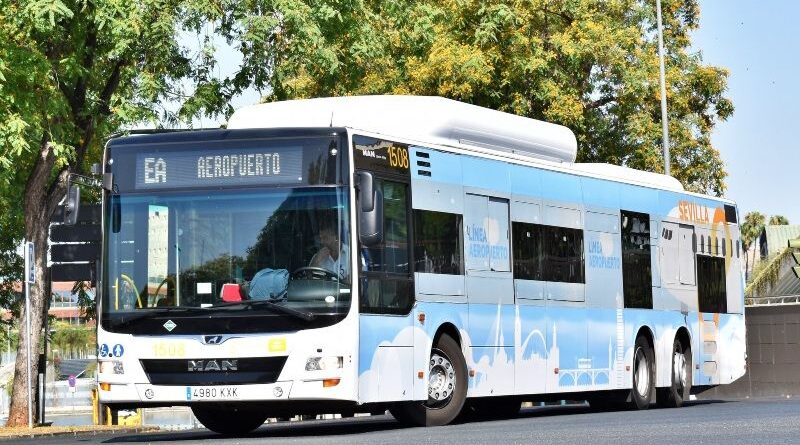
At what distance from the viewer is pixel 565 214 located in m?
20.9

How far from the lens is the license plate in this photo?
16.0 metres

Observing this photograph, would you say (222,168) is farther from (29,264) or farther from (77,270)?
(29,264)

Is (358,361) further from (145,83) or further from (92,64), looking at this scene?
(92,64)

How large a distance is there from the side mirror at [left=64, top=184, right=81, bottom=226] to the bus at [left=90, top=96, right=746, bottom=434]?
62cm

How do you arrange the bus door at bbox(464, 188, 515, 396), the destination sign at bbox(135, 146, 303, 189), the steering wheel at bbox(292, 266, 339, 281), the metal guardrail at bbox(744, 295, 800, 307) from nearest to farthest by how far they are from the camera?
1. the steering wheel at bbox(292, 266, 339, 281)
2. the destination sign at bbox(135, 146, 303, 189)
3. the bus door at bbox(464, 188, 515, 396)
4. the metal guardrail at bbox(744, 295, 800, 307)

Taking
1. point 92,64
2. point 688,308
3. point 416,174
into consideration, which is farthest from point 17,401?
point 416,174

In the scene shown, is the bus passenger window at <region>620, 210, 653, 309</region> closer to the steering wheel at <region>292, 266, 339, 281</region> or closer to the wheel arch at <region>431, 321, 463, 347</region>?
the wheel arch at <region>431, 321, 463, 347</region>

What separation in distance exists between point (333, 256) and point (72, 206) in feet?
7.86

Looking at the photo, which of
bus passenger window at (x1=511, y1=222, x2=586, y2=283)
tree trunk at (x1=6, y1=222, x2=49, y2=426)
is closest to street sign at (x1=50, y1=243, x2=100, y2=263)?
tree trunk at (x1=6, y1=222, x2=49, y2=426)

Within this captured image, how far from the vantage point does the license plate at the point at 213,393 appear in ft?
52.4

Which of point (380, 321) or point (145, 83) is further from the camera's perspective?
point (145, 83)

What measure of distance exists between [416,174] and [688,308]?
8.37m

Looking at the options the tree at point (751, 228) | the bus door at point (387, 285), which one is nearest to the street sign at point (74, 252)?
the bus door at point (387, 285)

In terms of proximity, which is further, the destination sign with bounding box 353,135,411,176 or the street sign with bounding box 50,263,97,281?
the street sign with bounding box 50,263,97,281
